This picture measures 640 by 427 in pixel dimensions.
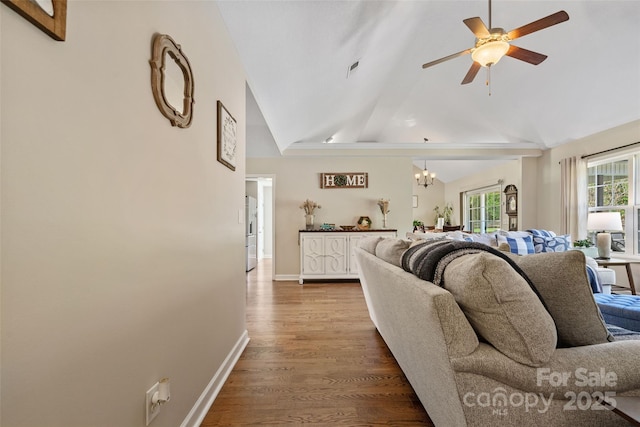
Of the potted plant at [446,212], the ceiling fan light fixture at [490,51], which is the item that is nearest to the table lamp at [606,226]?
the ceiling fan light fixture at [490,51]

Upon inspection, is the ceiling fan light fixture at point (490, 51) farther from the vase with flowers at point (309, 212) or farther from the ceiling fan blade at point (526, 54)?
the vase with flowers at point (309, 212)

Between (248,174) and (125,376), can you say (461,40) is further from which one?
(125,376)

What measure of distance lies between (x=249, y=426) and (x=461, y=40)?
438 cm

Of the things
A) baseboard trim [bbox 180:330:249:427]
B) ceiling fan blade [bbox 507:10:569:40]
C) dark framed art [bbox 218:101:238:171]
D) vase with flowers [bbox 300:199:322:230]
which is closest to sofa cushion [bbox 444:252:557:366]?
baseboard trim [bbox 180:330:249:427]

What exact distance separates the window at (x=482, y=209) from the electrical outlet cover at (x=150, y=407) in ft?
24.2

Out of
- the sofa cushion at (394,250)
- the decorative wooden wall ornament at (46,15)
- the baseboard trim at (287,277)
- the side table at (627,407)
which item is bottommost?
the baseboard trim at (287,277)

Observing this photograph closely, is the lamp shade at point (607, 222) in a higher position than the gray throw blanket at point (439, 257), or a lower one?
higher

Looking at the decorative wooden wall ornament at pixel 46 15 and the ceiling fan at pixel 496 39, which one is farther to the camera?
the ceiling fan at pixel 496 39

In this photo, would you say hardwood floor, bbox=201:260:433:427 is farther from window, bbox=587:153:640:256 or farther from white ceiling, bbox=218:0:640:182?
window, bbox=587:153:640:256

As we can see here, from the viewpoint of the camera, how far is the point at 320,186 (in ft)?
17.0

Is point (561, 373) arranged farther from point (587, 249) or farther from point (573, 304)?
point (587, 249)

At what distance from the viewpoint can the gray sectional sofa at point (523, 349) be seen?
→ 95 centimetres

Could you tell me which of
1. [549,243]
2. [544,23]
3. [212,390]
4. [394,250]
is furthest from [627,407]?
[549,243]

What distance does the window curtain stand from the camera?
4344 millimetres
